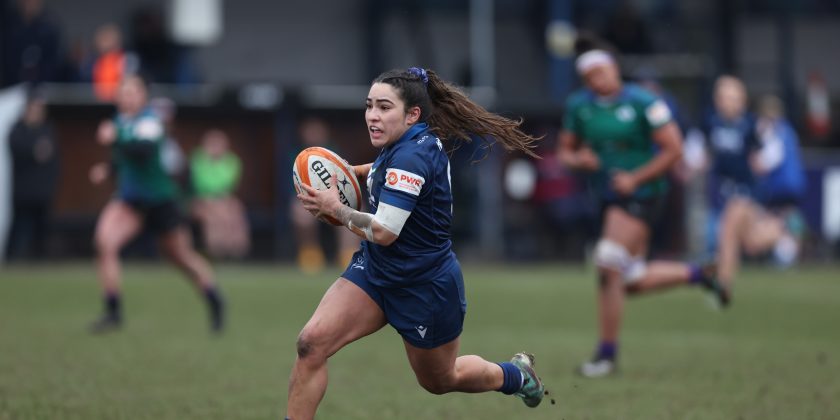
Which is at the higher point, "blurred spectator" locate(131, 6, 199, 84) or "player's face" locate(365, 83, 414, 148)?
"player's face" locate(365, 83, 414, 148)

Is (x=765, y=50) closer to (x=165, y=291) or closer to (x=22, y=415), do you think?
(x=165, y=291)

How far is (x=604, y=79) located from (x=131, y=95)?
485 cm

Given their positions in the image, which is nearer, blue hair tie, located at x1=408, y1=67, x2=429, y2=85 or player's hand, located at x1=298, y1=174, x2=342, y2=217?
player's hand, located at x1=298, y1=174, x2=342, y2=217

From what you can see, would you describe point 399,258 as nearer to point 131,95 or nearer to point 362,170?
point 362,170

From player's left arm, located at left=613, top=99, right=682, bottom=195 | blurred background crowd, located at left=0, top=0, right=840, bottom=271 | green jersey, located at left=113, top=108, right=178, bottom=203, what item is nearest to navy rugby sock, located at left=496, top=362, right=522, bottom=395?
player's left arm, located at left=613, top=99, right=682, bottom=195

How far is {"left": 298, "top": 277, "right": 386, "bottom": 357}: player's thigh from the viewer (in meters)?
6.48

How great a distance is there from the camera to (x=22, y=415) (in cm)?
763

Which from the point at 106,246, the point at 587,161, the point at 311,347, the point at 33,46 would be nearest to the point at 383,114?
the point at 311,347

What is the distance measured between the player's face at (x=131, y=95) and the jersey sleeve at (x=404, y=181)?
713 centimetres

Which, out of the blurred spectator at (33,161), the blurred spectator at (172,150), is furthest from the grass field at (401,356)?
the blurred spectator at (172,150)

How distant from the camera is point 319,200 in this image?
6.41 metres

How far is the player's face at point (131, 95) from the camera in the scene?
Result: 1305 cm

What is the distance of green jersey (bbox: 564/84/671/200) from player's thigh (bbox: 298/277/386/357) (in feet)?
13.9

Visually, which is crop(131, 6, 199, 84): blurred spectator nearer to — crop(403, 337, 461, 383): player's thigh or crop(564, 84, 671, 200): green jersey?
crop(564, 84, 671, 200): green jersey
